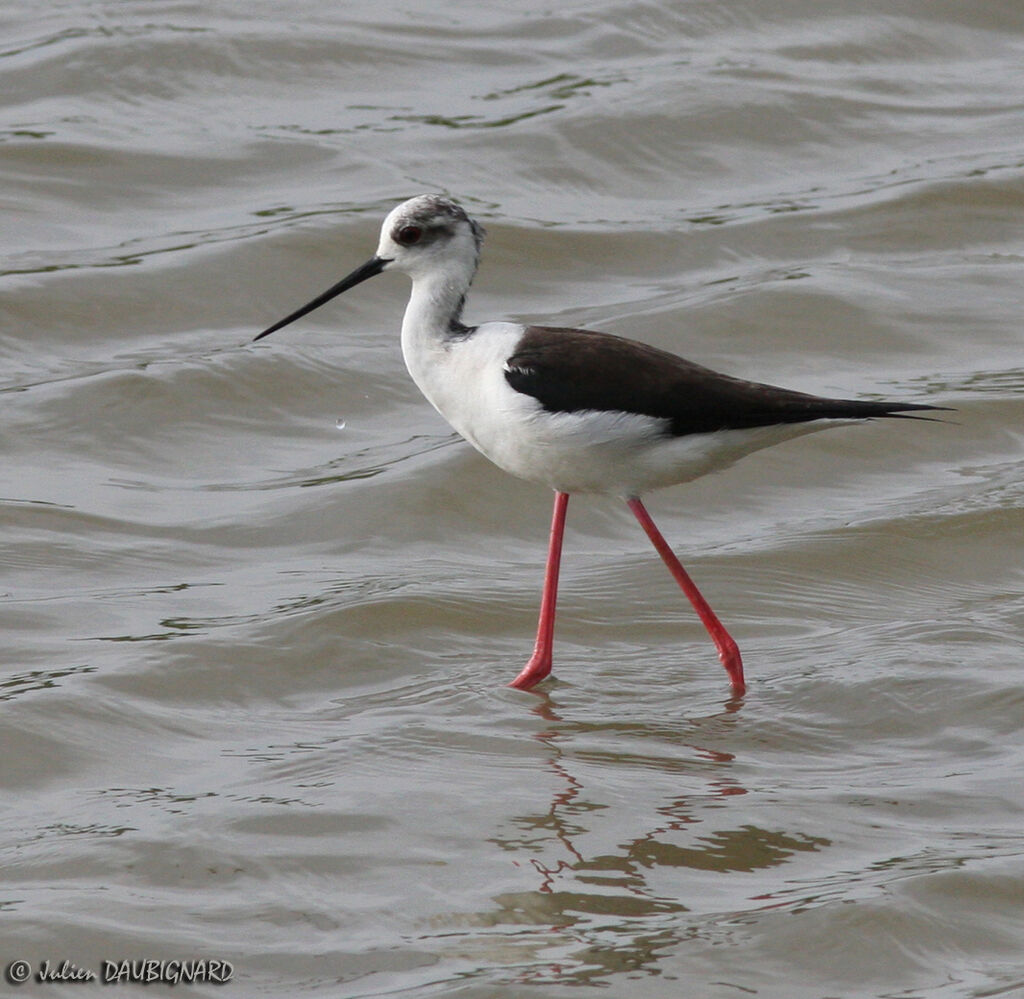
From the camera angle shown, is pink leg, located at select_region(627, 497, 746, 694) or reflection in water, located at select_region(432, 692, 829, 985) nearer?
reflection in water, located at select_region(432, 692, 829, 985)

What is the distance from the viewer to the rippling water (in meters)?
4.82

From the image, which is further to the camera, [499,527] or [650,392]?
[499,527]

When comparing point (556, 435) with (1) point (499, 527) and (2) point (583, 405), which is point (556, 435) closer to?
(2) point (583, 405)

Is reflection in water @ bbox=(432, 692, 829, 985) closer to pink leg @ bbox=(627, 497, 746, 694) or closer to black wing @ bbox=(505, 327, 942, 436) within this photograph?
pink leg @ bbox=(627, 497, 746, 694)

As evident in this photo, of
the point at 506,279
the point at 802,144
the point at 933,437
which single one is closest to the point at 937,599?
the point at 933,437

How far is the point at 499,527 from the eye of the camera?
8.07m

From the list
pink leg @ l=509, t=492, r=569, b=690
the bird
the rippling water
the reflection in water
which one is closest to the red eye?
the bird

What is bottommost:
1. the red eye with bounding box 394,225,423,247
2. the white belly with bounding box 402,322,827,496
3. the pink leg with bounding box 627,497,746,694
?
the pink leg with bounding box 627,497,746,694

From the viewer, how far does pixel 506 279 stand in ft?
34.0

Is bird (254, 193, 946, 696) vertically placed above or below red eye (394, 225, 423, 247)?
below

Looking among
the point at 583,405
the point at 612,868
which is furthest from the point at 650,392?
the point at 612,868

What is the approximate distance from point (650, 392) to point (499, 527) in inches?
81.5

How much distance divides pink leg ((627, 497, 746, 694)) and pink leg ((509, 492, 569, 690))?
0.31 metres

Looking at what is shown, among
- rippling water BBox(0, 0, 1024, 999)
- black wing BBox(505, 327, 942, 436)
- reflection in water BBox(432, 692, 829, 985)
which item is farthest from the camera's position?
black wing BBox(505, 327, 942, 436)
